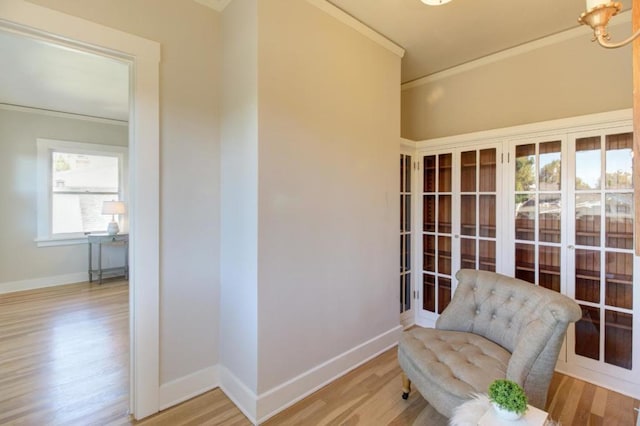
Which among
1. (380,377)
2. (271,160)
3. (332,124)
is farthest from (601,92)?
(380,377)

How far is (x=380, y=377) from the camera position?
2.36 metres

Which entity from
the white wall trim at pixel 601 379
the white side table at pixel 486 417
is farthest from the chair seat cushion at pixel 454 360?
the white wall trim at pixel 601 379

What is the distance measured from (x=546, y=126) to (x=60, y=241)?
21.5 feet

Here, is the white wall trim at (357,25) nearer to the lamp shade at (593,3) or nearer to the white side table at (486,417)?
the lamp shade at (593,3)

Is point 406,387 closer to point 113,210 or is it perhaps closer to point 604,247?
point 604,247

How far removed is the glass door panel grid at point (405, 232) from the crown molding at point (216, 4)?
79.3 inches

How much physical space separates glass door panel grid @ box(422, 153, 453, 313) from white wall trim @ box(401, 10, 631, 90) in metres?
0.93

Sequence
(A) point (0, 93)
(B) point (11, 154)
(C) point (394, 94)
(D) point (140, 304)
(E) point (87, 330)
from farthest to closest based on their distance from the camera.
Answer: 1. (B) point (11, 154)
2. (A) point (0, 93)
3. (E) point (87, 330)
4. (C) point (394, 94)
5. (D) point (140, 304)

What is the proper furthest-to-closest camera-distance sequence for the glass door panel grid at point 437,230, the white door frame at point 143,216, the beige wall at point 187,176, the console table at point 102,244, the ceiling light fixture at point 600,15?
the console table at point 102,244, the glass door panel grid at point 437,230, the beige wall at point 187,176, the white door frame at point 143,216, the ceiling light fixture at point 600,15

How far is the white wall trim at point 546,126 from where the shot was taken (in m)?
2.13

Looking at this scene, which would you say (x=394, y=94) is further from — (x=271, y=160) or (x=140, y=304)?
(x=140, y=304)

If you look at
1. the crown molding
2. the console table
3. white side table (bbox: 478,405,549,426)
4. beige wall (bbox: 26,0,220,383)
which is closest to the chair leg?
white side table (bbox: 478,405,549,426)

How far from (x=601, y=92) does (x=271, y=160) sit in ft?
8.75

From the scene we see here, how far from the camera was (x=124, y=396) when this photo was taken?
2.13 m
